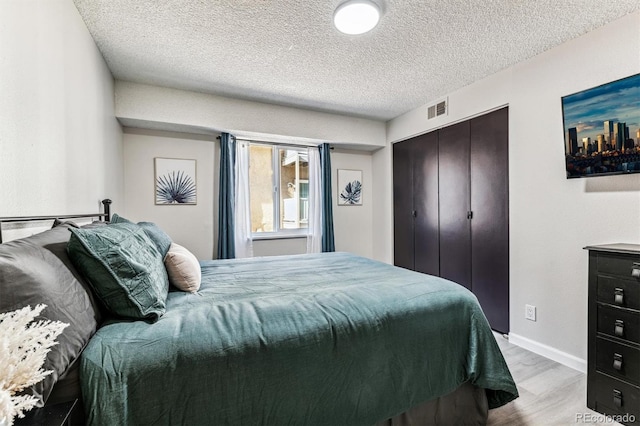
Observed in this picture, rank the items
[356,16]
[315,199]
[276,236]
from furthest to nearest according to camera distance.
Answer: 1. [315,199]
2. [276,236]
3. [356,16]

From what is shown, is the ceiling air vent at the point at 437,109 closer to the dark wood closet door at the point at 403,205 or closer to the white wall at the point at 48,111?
the dark wood closet door at the point at 403,205

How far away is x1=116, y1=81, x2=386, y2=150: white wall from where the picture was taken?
2.90 metres

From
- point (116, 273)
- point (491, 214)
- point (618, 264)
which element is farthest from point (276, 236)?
point (618, 264)

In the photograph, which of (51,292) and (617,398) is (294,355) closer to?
(51,292)

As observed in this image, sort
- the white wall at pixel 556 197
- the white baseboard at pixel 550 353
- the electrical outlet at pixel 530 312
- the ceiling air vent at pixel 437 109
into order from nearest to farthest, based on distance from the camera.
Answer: the white wall at pixel 556 197
the white baseboard at pixel 550 353
the electrical outlet at pixel 530 312
the ceiling air vent at pixel 437 109

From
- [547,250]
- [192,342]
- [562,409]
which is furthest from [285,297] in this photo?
[547,250]

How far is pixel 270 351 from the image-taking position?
42.9 inches

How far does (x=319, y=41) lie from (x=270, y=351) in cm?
220

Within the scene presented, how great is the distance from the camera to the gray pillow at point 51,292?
0.75 m

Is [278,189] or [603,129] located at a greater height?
[603,129]

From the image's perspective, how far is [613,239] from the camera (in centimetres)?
201

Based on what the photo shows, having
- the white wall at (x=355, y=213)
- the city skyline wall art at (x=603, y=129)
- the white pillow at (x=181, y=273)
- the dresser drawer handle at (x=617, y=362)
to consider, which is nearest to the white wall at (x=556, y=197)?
the city skyline wall art at (x=603, y=129)

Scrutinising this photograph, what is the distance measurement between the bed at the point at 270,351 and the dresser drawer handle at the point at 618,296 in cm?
82

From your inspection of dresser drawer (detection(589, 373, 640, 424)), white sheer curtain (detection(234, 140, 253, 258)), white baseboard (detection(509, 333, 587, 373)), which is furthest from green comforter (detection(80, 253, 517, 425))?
white sheer curtain (detection(234, 140, 253, 258))
